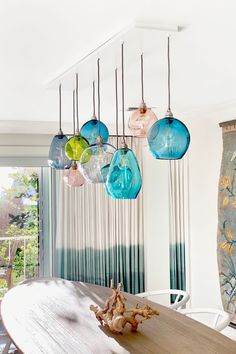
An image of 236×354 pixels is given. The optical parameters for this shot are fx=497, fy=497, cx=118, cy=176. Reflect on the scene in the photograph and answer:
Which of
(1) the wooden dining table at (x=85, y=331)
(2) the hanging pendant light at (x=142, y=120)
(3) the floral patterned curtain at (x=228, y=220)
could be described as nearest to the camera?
(1) the wooden dining table at (x=85, y=331)

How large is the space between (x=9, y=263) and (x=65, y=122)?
5.67ft

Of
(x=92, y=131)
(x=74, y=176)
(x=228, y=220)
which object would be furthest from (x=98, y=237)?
(x=92, y=131)

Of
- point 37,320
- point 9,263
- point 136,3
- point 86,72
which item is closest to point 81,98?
point 86,72

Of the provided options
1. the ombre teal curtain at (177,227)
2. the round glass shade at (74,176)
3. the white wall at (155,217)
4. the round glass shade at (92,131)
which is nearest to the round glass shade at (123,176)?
the round glass shade at (92,131)

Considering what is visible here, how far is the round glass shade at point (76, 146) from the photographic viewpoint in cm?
276

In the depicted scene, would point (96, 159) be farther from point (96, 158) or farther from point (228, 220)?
point (228, 220)

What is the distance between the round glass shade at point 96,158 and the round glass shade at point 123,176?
0.90 ft

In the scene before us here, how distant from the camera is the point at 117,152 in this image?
2227 mm

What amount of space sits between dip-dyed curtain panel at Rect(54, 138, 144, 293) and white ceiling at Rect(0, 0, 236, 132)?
1.55 m

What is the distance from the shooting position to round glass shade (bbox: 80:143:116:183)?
2492 millimetres

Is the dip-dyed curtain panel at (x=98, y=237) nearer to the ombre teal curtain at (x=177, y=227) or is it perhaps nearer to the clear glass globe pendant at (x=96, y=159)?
the ombre teal curtain at (x=177, y=227)

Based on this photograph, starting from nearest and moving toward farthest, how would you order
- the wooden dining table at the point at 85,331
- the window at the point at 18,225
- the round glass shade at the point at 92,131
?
the wooden dining table at the point at 85,331
the round glass shade at the point at 92,131
the window at the point at 18,225

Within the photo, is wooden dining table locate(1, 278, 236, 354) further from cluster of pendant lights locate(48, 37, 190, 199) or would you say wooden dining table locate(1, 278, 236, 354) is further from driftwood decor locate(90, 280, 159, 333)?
cluster of pendant lights locate(48, 37, 190, 199)

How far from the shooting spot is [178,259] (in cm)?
570
